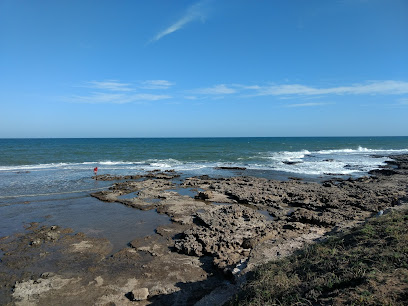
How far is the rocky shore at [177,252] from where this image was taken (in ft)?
20.8

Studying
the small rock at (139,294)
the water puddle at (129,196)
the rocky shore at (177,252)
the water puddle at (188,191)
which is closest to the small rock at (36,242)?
the rocky shore at (177,252)

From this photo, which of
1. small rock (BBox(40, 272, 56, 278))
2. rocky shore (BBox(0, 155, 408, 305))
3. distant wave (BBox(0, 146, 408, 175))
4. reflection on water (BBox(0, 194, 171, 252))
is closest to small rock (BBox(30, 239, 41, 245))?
rocky shore (BBox(0, 155, 408, 305))

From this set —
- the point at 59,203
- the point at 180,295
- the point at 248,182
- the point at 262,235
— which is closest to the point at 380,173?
the point at 248,182

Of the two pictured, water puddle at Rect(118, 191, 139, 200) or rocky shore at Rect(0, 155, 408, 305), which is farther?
water puddle at Rect(118, 191, 139, 200)

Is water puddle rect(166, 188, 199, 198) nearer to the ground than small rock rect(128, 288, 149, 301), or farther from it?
farther from it

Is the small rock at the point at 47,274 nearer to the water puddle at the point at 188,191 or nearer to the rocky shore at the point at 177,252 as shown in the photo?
the rocky shore at the point at 177,252

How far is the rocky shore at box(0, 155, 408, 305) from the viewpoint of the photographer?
635 cm

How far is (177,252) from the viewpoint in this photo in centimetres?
848

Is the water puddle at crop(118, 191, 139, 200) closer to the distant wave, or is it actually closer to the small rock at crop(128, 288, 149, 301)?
the small rock at crop(128, 288, 149, 301)

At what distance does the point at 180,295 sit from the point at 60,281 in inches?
133

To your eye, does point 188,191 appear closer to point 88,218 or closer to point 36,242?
point 88,218

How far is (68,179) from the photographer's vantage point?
22.2 meters

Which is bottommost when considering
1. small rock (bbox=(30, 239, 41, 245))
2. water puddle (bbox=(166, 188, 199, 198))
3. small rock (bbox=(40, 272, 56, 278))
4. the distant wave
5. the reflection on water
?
small rock (bbox=(40, 272, 56, 278))

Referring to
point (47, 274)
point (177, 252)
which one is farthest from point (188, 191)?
point (47, 274)
